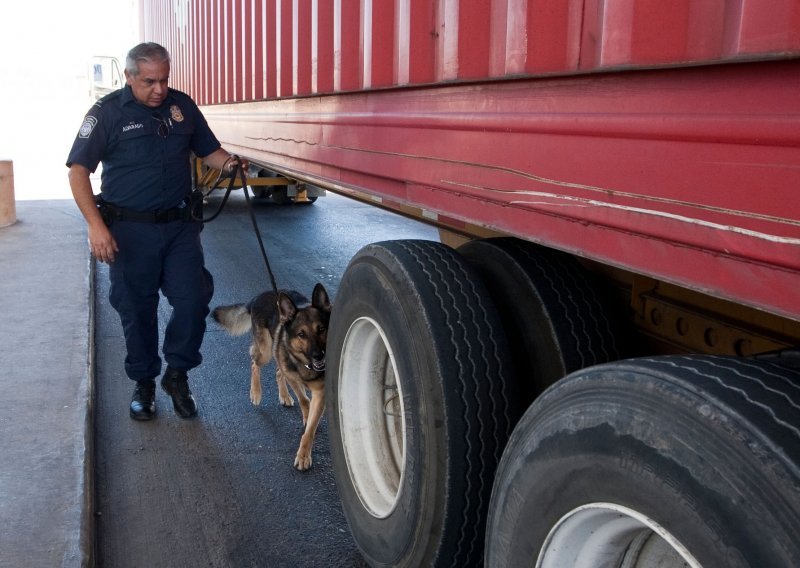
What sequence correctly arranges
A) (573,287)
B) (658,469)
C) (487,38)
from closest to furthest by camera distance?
1. (658,469)
2. (487,38)
3. (573,287)

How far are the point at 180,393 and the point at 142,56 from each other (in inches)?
72.0

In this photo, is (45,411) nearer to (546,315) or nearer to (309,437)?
(309,437)

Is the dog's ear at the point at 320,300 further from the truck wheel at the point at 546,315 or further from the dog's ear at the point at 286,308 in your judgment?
the truck wheel at the point at 546,315

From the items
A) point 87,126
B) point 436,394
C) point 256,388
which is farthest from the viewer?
point 256,388

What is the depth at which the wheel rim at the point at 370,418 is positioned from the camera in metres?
2.94

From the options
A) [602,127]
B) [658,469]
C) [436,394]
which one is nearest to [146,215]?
[436,394]

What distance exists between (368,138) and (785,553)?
2065 millimetres

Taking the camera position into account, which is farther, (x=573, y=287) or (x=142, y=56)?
(x=142, y=56)

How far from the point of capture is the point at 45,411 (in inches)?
168

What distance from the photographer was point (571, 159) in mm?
1658

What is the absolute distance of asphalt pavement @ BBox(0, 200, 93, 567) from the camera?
10.1 feet

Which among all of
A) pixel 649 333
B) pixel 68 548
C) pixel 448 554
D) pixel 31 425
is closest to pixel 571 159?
pixel 649 333

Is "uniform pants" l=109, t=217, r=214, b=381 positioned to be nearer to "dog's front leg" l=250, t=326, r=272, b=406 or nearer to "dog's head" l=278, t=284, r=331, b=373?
"dog's front leg" l=250, t=326, r=272, b=406

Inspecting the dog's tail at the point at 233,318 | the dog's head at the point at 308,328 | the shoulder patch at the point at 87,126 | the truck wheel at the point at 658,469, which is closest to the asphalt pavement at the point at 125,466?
the dog's tail at the point at 233,318
